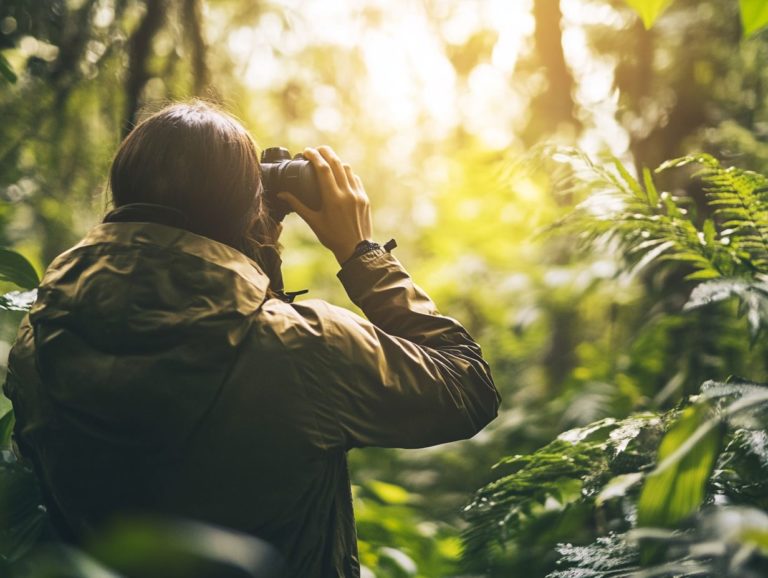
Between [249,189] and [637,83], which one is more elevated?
[637,83]

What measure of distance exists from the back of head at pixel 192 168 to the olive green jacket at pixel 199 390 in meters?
0.09

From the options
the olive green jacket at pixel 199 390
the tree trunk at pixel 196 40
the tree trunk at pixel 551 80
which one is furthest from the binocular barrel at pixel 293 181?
the tree trunk at pixel 551 80

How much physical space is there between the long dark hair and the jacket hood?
0.34 feet

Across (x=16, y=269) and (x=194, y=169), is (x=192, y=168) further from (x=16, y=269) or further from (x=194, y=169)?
(x=16, y=269)

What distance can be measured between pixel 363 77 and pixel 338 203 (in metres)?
3.52

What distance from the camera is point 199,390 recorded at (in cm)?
114

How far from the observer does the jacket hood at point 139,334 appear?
3.65 feet

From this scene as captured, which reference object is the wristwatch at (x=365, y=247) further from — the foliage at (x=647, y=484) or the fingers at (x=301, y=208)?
the foliage at (x=647, y=484)

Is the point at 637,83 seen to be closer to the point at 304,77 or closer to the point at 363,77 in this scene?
the point at 363,77

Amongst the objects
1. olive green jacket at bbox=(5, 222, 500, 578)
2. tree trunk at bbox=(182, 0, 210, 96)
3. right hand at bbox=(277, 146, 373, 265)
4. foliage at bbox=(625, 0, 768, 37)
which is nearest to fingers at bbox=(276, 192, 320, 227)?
right hand at bbox=(277, 146, 373, 265)

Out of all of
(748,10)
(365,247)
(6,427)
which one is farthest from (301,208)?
(748,10)

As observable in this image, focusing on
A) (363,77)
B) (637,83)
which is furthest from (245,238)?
(363,77)

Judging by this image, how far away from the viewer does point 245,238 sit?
1.37 meters

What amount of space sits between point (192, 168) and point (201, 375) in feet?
1.18
